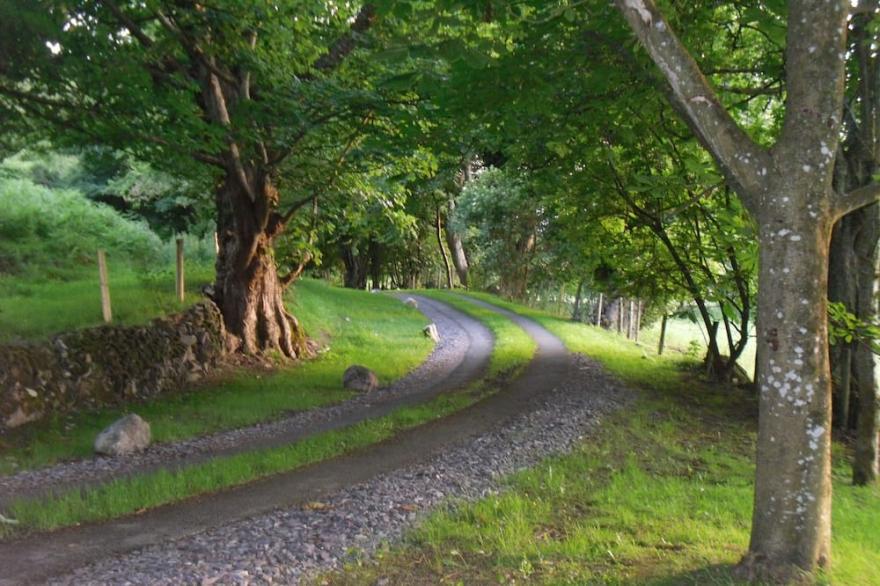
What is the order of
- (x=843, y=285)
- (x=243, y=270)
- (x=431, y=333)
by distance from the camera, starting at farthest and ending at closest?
(x=431, y=333) < (x=243, y=270) < (x=843, y=285)

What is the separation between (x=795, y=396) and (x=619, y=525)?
2334 mm

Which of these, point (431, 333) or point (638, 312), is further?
point (638, 312)

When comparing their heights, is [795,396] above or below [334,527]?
above

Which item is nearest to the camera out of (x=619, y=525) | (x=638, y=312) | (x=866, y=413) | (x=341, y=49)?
(x=619, y=525)

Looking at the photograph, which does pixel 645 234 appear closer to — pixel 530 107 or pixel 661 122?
pixel 661 122

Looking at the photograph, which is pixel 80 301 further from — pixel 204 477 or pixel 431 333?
pixel 431 333

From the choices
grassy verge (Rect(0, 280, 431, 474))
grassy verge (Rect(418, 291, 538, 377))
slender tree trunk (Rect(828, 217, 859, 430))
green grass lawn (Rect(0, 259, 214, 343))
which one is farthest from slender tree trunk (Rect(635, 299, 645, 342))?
green grass lawn (Rect(0, 259, 214, 343))

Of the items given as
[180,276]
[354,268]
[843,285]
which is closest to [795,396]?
[843,285]

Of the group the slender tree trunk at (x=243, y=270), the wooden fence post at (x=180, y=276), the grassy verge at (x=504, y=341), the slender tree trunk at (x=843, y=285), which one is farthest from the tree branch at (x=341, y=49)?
the slender tree trunk at (x=843, y=285)

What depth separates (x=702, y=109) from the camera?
4.50 meters

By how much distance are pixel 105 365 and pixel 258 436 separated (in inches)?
130

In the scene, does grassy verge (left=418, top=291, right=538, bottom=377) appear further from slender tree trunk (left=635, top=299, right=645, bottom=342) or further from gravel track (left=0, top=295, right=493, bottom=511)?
slender tree trunk (left=635, top=299, right=645, bottom=342)

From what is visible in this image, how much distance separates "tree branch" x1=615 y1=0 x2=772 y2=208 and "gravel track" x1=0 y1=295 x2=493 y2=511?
7179mm

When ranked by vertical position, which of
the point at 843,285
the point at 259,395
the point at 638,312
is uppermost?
the point at 843,285
